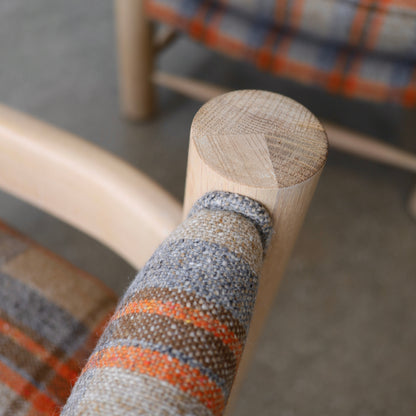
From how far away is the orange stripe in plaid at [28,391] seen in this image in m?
0.36

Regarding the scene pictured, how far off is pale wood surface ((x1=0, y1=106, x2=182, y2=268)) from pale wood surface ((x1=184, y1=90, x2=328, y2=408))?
0.07 meters

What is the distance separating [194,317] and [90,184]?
0.19 metres

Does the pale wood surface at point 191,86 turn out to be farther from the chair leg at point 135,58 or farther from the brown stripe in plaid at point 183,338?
the brown stripe in plaid at point 183,338

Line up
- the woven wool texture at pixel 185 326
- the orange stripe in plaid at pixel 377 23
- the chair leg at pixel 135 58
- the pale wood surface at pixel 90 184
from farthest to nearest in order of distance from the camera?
the chair leg at pixel 135 58, the orange stripe in plaid at pixel 377 23, the pale wood surface at pixel 90 184, the woven wool texture at pixel 185 326

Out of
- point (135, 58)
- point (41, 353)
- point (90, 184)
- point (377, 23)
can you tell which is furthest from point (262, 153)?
point (135, 58)

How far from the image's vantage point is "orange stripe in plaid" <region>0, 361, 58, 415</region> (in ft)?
1.19

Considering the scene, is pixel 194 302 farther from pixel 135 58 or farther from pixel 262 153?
pixel 135 58

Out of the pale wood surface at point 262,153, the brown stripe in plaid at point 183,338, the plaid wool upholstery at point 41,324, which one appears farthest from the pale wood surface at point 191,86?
the brown stripe in plaid at point 183,338

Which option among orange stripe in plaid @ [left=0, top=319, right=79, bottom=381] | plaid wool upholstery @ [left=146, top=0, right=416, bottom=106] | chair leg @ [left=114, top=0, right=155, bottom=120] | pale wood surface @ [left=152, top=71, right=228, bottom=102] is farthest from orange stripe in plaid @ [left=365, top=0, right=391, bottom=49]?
orange stripe in plaid @ [left=0, top=319, right=79, bottom=381]

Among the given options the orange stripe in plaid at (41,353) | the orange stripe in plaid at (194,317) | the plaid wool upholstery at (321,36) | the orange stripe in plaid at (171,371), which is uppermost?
the orange stripe in plaid at (194,317)

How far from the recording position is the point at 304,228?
39.1 inches

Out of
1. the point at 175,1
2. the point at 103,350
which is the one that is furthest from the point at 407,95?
the point at 103,350

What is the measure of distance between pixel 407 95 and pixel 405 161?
173 mm

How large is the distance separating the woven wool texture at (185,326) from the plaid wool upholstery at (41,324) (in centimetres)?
18
